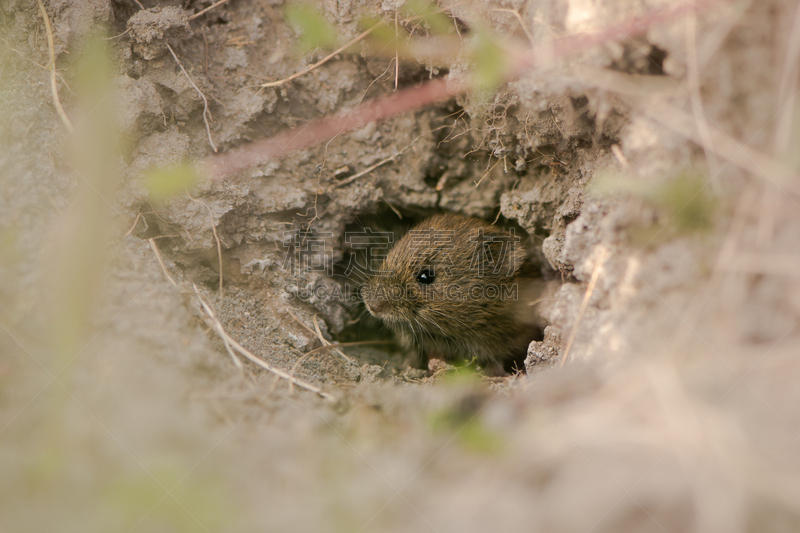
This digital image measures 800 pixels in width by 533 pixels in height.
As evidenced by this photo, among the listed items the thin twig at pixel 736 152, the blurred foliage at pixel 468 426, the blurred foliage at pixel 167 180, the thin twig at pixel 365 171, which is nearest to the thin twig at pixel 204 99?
the blurred foliage at pixel 167 180

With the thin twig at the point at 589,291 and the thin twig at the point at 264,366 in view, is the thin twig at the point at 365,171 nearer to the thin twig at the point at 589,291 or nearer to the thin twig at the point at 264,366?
the thin twig at the point at 264,366

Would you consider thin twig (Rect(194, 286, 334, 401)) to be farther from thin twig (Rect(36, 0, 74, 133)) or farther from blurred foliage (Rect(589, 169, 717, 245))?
blurred foliage (Rect(589, 169, 717, 245))

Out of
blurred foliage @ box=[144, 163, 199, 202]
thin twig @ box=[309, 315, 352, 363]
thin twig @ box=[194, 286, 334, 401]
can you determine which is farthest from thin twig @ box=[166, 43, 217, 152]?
thin twig @ box=[309, 315, 352, 363]

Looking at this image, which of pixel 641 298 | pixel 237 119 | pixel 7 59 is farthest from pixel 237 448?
pixel 7 59

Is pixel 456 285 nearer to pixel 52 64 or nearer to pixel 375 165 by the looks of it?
pixel 375 165

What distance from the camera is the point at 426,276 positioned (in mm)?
3713

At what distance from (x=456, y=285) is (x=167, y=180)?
86.7 inches

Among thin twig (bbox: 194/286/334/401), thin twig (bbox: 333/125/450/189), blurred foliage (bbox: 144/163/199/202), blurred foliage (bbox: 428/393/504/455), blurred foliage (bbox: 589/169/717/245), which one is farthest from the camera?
thin twig (bbox: 333/125/450/189)

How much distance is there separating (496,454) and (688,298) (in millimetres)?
907

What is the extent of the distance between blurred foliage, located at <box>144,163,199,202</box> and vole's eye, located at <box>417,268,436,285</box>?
172cm

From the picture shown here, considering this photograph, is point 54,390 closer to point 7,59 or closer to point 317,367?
point 317,367

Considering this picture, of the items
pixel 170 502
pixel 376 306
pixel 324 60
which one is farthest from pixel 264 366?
pixel 324 60

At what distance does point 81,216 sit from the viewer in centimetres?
214

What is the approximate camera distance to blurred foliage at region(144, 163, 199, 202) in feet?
7.21
